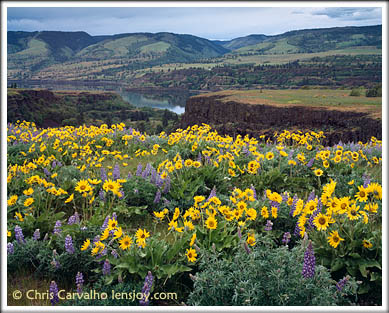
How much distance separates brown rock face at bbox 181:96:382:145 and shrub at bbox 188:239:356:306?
2343cm

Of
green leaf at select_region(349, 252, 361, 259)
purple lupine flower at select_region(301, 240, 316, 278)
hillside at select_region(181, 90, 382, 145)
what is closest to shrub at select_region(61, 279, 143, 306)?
purple lupine flower at select_region(301, 240, 316, 278)

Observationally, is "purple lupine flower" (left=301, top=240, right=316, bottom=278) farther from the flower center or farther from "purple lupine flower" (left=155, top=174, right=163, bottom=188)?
"purple lupine flower" (left=155, top=174, right=163, bottom=188)

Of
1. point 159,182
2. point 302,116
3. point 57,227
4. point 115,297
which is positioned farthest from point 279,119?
point 115,297

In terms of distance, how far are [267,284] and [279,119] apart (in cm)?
4419

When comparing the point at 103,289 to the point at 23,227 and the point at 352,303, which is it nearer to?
the point at 23,227

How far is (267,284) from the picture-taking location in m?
2.64

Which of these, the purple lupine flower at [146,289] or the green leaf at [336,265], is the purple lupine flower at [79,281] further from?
the green leaf at [336,265]

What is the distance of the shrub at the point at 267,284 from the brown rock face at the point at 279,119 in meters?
23.4

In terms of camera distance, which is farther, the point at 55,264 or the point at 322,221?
the point at 55,264

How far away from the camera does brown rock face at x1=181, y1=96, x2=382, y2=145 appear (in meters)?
32.2

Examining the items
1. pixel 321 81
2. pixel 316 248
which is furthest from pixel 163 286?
pixel 321 81

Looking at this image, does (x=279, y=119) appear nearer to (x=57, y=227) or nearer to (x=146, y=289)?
(x=57, y=227)

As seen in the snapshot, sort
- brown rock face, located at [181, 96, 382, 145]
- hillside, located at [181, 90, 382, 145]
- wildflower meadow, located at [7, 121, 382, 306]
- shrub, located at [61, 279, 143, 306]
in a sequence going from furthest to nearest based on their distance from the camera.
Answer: hillside, located at [181, 90, 382, 145], brown rock face, located at [181, 96, 382, 145], shrub, located at [61, 279, 143, 306], wildflower meadow, located at [7, 121, 382, 306]

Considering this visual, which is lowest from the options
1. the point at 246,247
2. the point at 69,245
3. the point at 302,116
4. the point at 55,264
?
the point at 302,116
